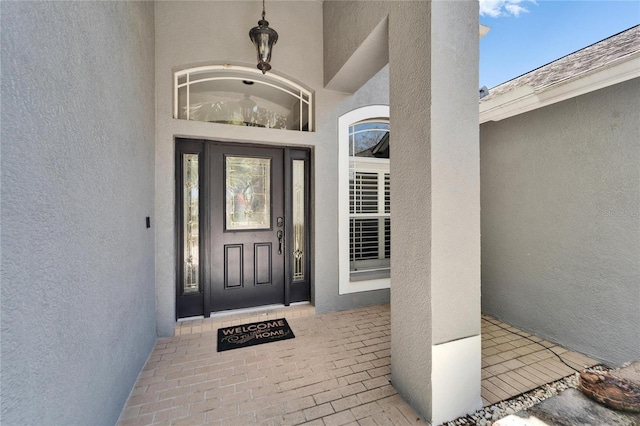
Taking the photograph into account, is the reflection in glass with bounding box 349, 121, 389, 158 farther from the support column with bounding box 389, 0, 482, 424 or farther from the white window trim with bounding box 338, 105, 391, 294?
the support column with bounding box 389, 0, 482, 424

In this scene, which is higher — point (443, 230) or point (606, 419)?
point (443, 230)

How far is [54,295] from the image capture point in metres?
1.23

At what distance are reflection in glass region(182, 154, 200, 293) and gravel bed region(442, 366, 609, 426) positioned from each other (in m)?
3.32

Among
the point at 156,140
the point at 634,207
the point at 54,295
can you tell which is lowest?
the point at 54,295

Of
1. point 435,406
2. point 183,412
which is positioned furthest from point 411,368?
point 183,412

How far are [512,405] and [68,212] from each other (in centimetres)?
347

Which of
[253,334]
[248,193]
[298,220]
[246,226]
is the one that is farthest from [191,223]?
[253,334]

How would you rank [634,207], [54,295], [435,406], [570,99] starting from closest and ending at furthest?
1. [54,295]
2. [435,406]
3. [634,207]
4. [570,99]

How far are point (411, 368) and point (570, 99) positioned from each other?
3.46 m

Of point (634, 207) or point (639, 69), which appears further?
point (634, 207)

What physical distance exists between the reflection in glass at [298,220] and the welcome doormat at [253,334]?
819 millimetres

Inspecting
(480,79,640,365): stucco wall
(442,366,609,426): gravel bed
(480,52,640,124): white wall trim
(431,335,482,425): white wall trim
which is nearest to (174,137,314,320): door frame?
(431,335,482,425): white wall trim

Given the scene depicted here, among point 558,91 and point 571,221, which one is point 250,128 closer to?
point 558,91

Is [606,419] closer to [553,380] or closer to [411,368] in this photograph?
[411,368]
